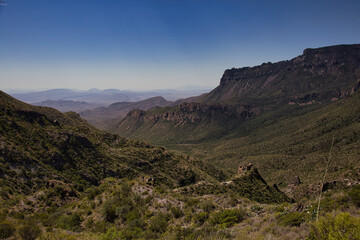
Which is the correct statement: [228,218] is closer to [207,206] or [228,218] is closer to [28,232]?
[207,206]

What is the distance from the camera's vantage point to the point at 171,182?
45219 millimetres

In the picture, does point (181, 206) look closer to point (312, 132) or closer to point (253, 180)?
point (253, 180)

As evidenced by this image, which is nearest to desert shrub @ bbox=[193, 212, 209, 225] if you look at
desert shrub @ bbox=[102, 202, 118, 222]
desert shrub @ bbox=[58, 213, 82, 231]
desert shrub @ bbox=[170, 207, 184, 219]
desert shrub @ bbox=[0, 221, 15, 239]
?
desert shrub @ bbox=[170, 207, 184, 219]

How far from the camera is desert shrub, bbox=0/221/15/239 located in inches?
501

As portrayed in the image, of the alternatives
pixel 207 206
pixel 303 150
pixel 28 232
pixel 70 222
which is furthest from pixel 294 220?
pixel 303 150

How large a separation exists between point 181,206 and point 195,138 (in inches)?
6608

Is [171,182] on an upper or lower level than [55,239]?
lower

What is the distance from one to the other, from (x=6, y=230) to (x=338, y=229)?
20030 mm

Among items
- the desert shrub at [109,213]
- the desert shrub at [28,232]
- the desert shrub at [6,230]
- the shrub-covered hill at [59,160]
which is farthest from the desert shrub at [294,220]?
the shrub-covered hill at [59,160]

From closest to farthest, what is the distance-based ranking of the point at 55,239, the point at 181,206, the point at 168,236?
the point at 55,239 → the point at 168,236 → the point at 181,206

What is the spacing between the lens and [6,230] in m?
13.0

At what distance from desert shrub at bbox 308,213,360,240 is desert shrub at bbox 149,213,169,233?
39.1 feet

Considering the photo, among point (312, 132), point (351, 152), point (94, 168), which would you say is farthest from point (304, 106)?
point (94, 168)

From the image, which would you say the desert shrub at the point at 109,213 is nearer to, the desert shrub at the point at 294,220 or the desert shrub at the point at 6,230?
the desert shrub at the point at 6,230
